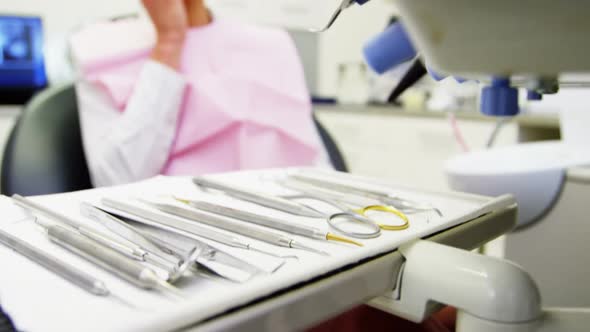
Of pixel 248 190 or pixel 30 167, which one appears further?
pixel 30 167

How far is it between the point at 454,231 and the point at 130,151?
0.56 m

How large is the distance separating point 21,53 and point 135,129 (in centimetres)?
104

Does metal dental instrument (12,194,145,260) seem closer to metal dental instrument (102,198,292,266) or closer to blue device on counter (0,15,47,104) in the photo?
metal dental instrument (102,198,292,266)

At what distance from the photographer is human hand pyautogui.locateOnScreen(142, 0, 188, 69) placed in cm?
79

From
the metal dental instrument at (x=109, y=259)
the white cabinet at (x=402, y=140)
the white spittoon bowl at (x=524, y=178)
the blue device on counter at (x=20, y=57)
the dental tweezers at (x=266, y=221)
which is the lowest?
the white cabinet at (x=402, y=140)

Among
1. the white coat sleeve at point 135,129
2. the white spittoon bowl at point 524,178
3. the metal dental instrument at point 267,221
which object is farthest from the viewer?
the white coat sleeve at point 135,129

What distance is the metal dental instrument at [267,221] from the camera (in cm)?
31

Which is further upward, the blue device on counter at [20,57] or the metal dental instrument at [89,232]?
the blue device on counter at [20,57]

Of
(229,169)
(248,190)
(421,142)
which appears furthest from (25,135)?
(421,142)

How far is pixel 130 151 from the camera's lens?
2.52 feet

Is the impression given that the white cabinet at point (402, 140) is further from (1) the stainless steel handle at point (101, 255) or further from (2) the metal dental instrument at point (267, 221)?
(1) the stainless steel handle at point (101, 255)

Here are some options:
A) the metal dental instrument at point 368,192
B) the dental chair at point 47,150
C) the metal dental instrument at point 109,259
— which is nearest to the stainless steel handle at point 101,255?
the metal dental instrument at point 109,259

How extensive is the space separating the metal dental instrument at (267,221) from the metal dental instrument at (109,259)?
10 centimetres

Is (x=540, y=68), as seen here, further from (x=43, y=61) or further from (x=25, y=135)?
(x=43, y=61)
